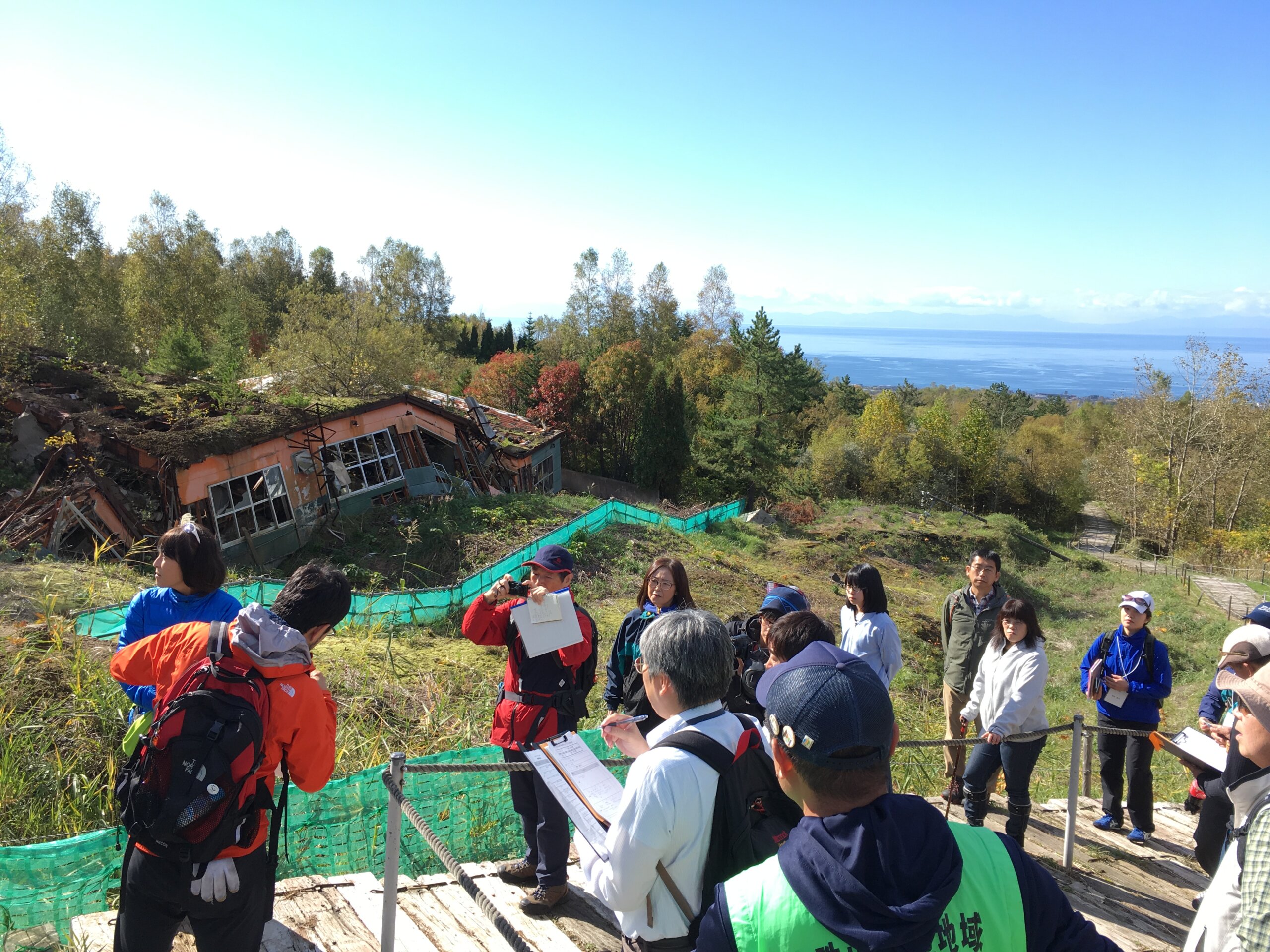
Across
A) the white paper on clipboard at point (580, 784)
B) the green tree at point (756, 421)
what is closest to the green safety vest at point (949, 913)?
the white paper on clipboard at point (580, 784)

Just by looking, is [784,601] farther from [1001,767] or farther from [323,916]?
[323,916]

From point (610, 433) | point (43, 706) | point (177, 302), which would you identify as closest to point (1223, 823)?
point (43, 706)

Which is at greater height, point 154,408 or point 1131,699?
point 154,408

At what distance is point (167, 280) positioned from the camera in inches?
1260

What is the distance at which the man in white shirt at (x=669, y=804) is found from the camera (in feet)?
6.16

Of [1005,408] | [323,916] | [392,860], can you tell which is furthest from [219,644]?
[1005,408]

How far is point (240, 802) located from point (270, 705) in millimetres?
298

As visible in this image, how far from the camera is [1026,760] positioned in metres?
4.51

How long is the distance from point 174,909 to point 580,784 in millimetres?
1357

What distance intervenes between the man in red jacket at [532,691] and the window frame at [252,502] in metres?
13.1

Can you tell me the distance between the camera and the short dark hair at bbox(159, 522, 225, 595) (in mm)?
3082

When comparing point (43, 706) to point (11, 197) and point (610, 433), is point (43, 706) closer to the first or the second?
point (11, 197)

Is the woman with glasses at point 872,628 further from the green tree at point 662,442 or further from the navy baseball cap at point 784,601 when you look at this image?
the green tree at point 662,442

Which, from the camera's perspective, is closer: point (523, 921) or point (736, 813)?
point (736, 813)
